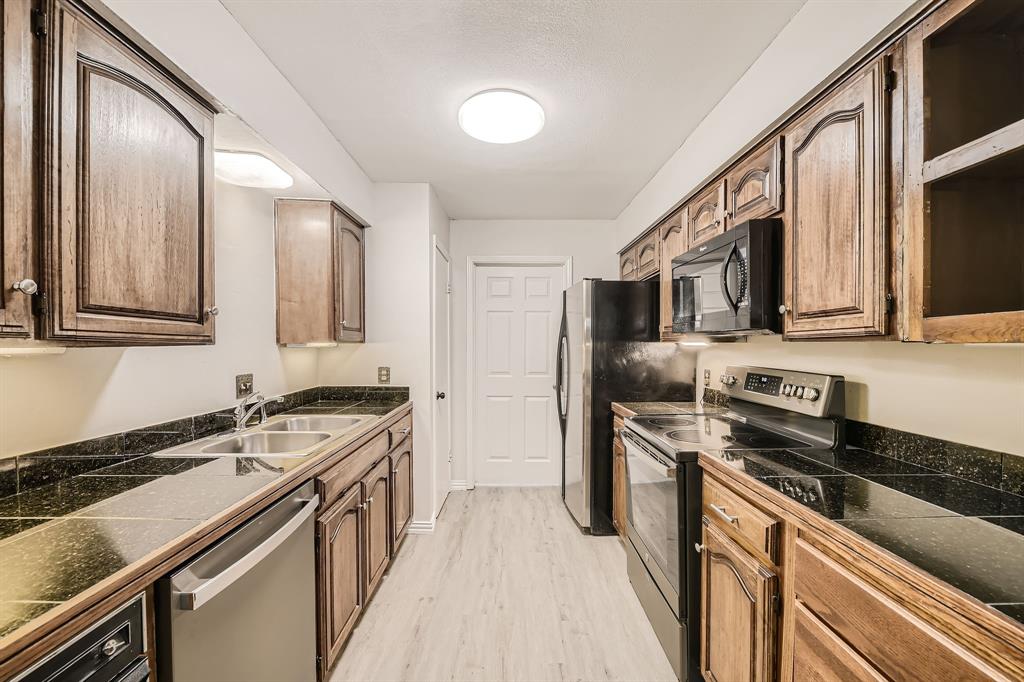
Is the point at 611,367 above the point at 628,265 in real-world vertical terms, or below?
below

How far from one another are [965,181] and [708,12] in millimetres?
942

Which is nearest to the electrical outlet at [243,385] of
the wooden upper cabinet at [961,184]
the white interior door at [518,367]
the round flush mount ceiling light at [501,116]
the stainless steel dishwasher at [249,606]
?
the stainless steel dishwasher at [249,606]

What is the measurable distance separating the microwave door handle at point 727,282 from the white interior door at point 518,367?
88.4 inches

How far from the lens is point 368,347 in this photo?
3066 millimetres

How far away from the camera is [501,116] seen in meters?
2.03

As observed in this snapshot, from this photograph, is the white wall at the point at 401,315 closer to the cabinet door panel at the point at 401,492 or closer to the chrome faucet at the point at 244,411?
the cabinet door panel at the point at 401,492

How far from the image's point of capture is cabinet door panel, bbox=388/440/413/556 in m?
2.55

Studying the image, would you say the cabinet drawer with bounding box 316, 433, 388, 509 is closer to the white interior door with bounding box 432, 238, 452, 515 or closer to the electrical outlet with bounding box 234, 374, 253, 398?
the electrical outlet with bounding box 234, 374, 253, 398

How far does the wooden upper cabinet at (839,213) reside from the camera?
1196 millimetres

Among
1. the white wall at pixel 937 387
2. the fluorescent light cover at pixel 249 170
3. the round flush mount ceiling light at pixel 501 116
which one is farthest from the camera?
the round flush mount ceiling light at pixel 501 116

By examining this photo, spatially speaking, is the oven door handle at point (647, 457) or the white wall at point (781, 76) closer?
the white wall at point (781, 76)

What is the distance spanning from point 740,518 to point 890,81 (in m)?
1.29

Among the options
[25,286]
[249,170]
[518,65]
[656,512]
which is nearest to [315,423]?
[249,170]

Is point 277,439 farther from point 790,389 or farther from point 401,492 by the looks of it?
point 790,389
